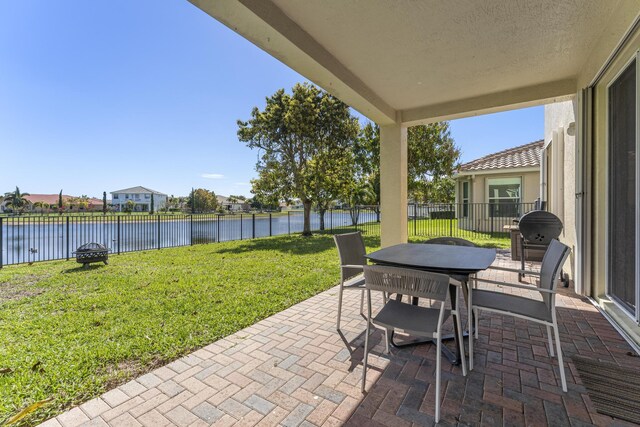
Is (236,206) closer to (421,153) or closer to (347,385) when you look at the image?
(421,153)

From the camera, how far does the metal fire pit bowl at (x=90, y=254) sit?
589 centimetres

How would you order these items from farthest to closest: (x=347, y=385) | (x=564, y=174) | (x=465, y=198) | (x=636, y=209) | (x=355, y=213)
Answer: (x=465, y=198) < (x=355, y=213) < (x=564, y=174) < (x=636, y=209) < (x=347, y=385)

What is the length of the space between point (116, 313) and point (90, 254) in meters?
3.68

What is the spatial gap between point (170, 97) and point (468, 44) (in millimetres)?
13945

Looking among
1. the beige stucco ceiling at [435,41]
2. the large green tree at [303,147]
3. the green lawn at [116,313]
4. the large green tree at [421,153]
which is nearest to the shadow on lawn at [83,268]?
the green lawn at [116,313]

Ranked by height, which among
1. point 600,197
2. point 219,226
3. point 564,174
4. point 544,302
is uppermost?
point 564,174

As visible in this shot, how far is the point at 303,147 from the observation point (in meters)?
11.7

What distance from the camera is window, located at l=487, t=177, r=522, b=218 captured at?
34.9 ft

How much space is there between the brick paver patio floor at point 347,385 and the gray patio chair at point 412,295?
186 millimetres

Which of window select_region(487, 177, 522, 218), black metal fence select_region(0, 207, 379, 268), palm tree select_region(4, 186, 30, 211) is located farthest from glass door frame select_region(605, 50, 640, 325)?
palm tree select_region(4, 186, 30, 211)

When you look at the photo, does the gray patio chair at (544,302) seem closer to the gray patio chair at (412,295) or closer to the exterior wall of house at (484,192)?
the gray patio chair at (412,295)

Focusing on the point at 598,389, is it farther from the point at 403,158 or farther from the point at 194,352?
the point at 403,158

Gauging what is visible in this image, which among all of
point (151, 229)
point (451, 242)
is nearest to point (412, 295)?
point (451, 242)

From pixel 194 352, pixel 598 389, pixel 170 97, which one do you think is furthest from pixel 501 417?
pixel 170 97
